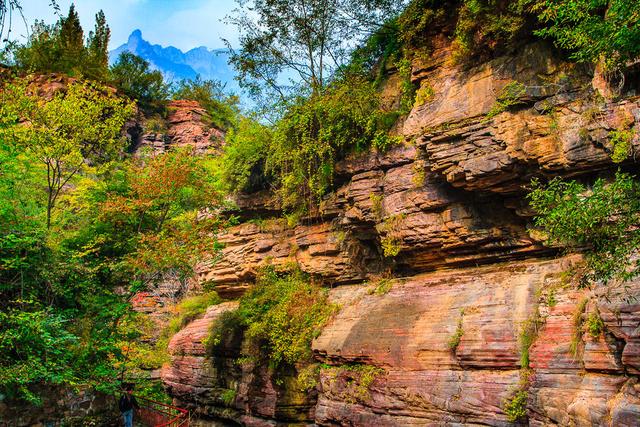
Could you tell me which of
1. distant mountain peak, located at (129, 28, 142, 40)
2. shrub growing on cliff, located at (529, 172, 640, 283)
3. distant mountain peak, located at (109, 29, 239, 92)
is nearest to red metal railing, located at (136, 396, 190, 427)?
shrub growing on cliff, located at (529, 172, 640, 283)

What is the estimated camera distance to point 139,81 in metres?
34.1

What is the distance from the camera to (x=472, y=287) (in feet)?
33.6

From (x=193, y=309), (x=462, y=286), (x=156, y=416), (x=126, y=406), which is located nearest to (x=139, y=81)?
(x=193, y=309)

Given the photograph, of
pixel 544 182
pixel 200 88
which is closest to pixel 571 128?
pixel 544 182

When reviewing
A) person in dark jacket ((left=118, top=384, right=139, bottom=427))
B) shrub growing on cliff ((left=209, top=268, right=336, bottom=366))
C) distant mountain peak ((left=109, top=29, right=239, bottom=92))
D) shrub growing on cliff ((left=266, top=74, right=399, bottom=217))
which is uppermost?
distant mountain peak ((left=109, top=29, right=239, bottom=92))

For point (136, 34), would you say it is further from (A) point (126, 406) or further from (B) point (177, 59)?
(A) point (126, 406)

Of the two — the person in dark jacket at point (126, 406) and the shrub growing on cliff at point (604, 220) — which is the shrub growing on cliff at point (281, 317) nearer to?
the person in dark jacket at point (126, 406)

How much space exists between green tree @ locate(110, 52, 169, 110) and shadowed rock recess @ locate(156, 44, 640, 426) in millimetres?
24357

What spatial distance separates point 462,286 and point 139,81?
3077 centimetres

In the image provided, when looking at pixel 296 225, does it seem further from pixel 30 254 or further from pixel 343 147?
pixel 30 254

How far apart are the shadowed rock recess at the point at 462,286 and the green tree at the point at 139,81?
24.4m

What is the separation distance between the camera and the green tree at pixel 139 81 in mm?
33188

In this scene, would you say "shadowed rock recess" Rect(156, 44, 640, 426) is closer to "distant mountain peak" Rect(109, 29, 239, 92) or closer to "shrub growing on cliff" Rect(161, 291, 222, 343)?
"shrub growing on cliff" Rect(161, 291, 222, 343)

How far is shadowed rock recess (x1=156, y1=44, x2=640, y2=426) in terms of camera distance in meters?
7.62
